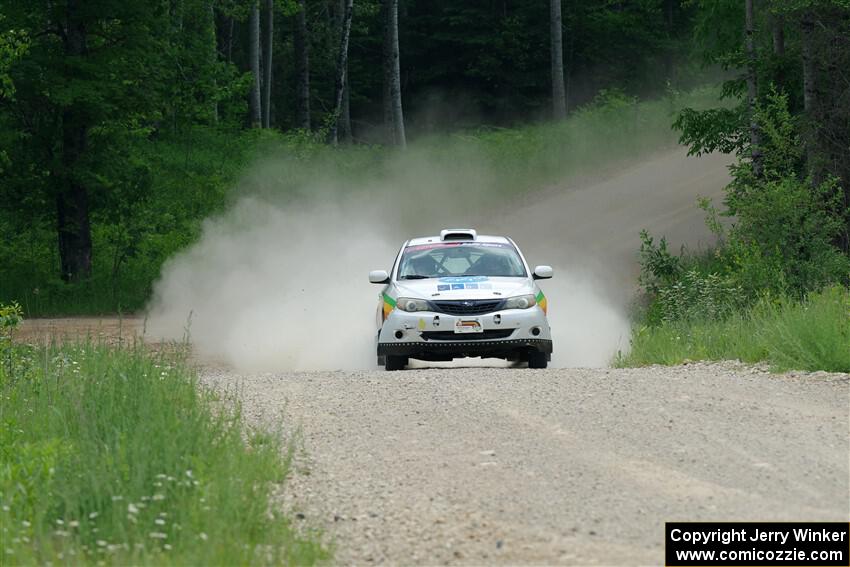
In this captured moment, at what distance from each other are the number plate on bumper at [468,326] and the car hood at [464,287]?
0.31m

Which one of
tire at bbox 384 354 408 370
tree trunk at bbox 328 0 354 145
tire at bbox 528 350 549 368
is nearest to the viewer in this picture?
tire at bbox 528 350 549 368

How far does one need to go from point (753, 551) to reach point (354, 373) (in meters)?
7.79

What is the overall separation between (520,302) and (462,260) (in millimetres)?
2073

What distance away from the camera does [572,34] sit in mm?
65000

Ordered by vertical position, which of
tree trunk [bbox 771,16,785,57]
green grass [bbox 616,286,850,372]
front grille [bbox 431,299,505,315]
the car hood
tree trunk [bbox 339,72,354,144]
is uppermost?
tree trunk [bbox 339,72,354,144]

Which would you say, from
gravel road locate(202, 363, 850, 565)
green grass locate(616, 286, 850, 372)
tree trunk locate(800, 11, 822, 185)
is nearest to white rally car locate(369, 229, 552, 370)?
green grass locate(616, 286, 850, 372)

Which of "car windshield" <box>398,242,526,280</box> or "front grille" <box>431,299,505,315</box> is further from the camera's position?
"car windshield" <box>398,242,526,280</box>

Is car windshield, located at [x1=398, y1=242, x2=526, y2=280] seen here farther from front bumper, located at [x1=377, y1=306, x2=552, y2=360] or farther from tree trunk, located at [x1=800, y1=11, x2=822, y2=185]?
tree trunk, located at [x1=800, y1=11, x2=822, y2=185]

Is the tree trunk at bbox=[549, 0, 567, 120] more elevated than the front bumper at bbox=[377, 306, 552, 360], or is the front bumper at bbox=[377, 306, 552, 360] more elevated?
the tree trunk at bbox=[549, 0, 567, 120]

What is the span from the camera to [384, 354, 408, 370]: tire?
16.7 m

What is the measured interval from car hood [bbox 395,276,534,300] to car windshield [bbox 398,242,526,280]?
1.18ft

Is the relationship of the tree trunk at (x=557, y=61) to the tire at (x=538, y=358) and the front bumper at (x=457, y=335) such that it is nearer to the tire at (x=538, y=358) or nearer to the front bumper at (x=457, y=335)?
the tire at (x=538, y=358)

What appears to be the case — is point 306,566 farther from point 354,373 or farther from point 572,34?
point 572,34

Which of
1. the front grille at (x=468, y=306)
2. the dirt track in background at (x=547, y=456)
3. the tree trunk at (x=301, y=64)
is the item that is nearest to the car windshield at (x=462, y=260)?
the front grille at (x=468, y=306)
